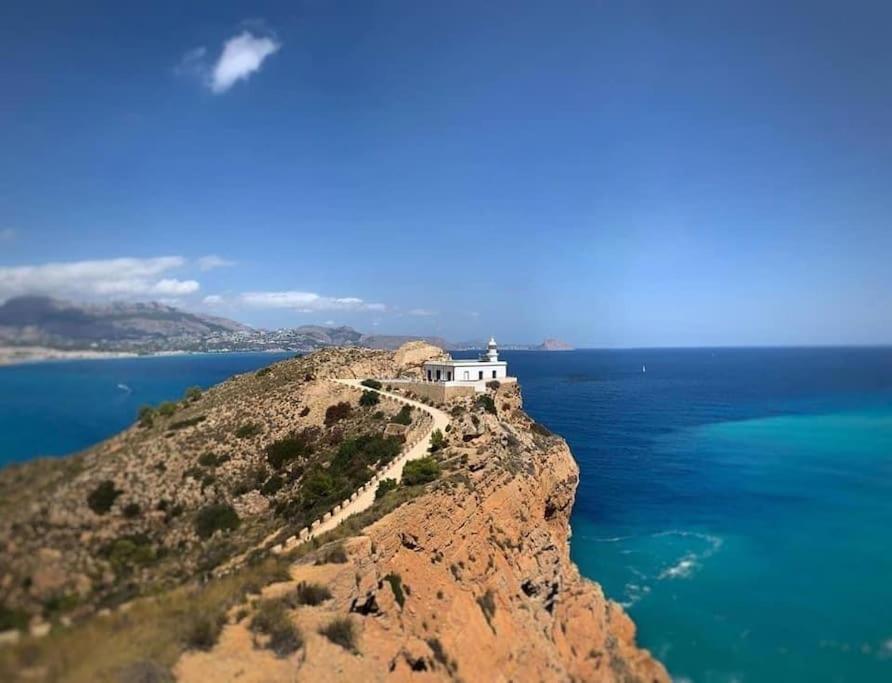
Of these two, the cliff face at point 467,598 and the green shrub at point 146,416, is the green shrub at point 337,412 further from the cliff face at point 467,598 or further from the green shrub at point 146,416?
the green shrub at point 146,416

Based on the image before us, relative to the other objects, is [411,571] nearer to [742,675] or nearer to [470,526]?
[470,526]

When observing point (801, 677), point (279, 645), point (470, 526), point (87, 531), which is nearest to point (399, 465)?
point (470, 526)

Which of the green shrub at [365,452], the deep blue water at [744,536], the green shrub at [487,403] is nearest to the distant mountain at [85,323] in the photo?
the green shrub at [365,452]

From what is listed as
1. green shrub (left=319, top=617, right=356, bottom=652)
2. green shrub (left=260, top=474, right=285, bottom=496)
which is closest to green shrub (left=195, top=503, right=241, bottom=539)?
green shrub (left=319, top=617, right=356, bottom=652)

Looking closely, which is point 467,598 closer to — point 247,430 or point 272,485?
point 272,485

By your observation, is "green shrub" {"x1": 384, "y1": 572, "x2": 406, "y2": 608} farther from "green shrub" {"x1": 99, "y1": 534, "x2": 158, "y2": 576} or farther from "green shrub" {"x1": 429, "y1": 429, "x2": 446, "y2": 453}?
"green shrub" {"x1": 429, "y1": 429, "x2": 446, "y2": 453}

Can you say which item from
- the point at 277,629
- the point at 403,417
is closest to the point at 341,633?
the point at 277,629
